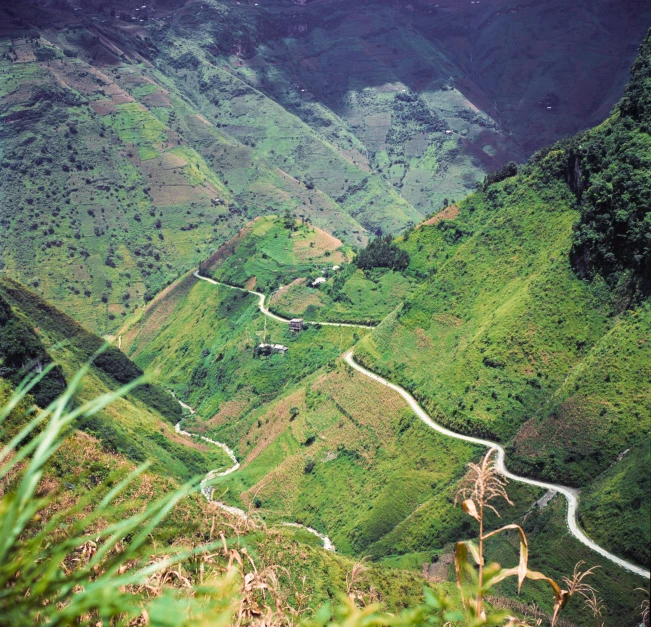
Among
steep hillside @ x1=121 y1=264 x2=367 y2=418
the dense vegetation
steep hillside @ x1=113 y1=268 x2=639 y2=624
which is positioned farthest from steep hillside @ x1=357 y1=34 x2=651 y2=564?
the dense vegetation

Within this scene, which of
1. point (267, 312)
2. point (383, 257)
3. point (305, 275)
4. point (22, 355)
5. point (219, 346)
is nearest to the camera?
point (22, 355)

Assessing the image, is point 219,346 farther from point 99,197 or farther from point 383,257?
point 99,197

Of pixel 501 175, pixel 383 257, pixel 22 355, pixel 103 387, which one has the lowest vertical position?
pixel 103 387

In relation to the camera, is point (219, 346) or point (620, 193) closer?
point (620, 193)

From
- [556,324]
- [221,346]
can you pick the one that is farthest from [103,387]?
[556,324]

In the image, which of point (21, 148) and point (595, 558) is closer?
point (595, 558)

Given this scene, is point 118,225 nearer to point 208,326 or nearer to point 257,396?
point 208,326

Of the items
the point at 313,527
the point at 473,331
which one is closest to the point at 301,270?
the point at 473,331

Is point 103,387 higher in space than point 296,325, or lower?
lower
